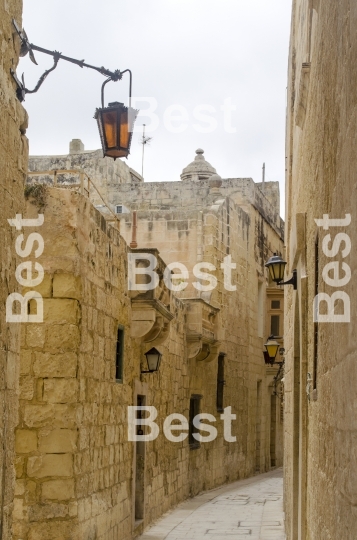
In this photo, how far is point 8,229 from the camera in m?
5.13

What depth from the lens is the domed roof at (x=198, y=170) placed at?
24.6 metres

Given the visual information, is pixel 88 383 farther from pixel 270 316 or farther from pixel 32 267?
pixel 270 316

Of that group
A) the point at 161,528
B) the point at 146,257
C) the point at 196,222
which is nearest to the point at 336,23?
the point at 146,257

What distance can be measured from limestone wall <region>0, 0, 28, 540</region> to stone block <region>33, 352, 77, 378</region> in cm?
228

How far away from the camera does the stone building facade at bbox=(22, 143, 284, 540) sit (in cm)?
759

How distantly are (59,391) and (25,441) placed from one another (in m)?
0.54

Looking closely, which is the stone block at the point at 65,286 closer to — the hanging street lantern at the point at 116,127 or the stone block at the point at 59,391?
the stone block at the point at 59,391

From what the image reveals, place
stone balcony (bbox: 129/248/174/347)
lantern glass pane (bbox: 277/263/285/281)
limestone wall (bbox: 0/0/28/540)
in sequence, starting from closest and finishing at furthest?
limestone wall (bbox: 0/0/28/540), lantern glass pane (bbox: 277/263/285/281), stone balcony (bbox: 129/248/174/347)

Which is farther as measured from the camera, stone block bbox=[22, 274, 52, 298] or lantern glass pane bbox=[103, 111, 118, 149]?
stone block bbox=[22, 274, 52, 298]

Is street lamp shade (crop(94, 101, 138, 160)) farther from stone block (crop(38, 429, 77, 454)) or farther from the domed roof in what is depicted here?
the domed roof

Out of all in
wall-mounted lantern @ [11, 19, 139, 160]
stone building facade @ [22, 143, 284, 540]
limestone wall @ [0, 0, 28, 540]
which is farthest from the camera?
stone building facade @ [22, 143, 284, 540]

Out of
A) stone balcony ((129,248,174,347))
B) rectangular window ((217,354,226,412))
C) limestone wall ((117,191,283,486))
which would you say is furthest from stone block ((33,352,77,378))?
rectangular window ((217,354,226,412))

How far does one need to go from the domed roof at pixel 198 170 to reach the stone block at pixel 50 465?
17560mm

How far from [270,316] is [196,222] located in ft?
25.6
